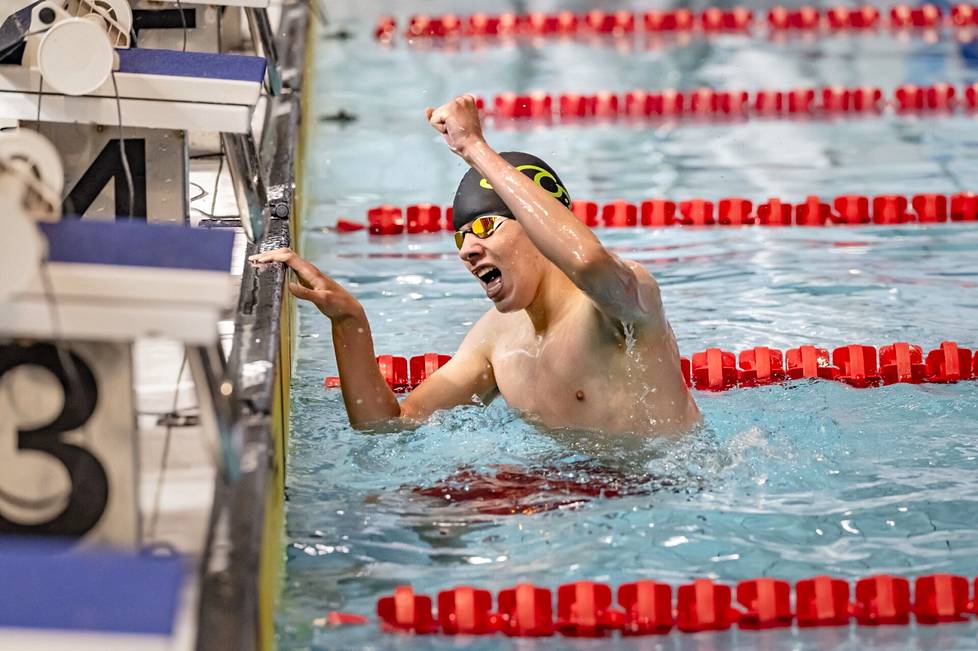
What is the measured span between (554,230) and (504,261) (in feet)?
1.11

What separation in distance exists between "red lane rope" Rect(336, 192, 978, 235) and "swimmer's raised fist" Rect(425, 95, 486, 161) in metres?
2.86

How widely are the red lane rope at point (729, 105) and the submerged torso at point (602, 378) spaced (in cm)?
416

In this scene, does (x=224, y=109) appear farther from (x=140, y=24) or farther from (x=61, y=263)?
(x=140, y=24)

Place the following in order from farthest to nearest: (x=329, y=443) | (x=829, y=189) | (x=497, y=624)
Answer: (x=829, y=189), (x=329, y=443), (x=497, y=624)

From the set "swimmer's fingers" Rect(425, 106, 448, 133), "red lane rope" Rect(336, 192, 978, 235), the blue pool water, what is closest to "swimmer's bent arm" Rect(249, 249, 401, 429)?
the blue pool water

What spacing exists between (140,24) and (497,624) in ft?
10.0

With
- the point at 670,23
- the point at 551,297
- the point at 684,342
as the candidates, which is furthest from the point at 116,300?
the point at 670,23

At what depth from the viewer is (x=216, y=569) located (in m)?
2.13

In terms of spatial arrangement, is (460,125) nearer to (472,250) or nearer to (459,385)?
(472,250)

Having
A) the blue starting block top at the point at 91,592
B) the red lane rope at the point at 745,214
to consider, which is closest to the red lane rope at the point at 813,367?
the red lane rope at the point at 745,214

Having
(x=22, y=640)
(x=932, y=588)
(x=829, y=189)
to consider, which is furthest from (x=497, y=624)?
(x=829, y=189)

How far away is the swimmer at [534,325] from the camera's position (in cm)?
305

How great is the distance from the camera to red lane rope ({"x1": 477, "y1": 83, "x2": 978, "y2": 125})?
24.6 feet

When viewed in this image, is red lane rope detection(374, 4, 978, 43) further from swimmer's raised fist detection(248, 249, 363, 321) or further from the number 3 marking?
the number 3 marking
